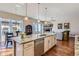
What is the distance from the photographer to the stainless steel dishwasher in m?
2.10

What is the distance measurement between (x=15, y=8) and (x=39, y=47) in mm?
961

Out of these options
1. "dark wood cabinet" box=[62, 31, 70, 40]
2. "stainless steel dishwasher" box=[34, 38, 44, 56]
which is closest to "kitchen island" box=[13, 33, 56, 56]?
"stainless steel dishwasher" box=[34, 38, 44, 56]

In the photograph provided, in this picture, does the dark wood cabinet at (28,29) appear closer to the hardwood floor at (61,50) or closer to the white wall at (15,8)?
the white wall at (15,8)

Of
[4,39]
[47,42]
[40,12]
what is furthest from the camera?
[47,42]

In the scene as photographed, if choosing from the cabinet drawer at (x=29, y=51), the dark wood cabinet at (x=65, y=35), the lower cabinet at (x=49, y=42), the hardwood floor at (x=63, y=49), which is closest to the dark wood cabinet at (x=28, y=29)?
the cabinet drawer at (x=29, y=51)

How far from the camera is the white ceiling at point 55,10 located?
203 cm

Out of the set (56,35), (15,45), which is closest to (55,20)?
(56,35)

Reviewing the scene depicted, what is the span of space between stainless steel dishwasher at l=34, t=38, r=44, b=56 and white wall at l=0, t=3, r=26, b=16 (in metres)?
0.66

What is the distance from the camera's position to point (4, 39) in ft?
6.39

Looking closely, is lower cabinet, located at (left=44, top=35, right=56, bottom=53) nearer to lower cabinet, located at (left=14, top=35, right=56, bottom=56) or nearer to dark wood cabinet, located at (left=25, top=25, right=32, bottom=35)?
A: lower cabinet, located at (left=14, top=35, right=56, bottom=56)

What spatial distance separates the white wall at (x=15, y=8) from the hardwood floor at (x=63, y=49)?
96 cm

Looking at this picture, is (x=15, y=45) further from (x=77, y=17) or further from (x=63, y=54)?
(x=77, y=17)

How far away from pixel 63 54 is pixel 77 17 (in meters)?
0.82

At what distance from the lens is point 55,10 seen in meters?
2.05
